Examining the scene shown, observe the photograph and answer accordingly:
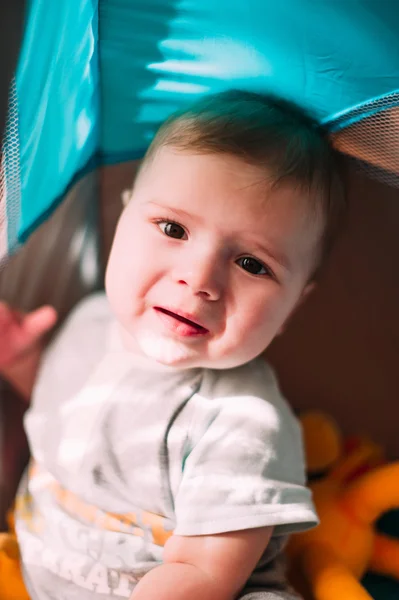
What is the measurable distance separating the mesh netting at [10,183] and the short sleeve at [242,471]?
24 centimetres

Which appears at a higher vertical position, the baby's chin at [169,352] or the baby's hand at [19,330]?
the baby's chin at [169,352]

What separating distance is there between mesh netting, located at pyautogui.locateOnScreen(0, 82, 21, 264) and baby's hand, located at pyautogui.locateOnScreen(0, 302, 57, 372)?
0.56ft

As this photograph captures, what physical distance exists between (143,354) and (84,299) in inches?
7.9

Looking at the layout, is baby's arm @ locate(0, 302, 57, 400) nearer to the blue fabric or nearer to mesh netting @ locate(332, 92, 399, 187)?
the blue fabric

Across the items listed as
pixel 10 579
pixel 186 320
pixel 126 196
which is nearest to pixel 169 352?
pixel 186 320

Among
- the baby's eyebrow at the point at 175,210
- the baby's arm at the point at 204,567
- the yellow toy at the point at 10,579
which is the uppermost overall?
the baby's eyebrow at the point at 175,210

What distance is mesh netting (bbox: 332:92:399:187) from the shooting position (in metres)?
0.63

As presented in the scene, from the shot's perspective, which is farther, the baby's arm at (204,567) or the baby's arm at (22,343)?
the baby's arm at (22,343)

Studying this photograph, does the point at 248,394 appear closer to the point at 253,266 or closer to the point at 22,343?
the point at 253,266

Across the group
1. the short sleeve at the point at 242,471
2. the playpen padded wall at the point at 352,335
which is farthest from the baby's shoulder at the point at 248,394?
the playpen padded wall at the point at 352,335

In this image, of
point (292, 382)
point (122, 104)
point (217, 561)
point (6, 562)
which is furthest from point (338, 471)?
point (122, 104)

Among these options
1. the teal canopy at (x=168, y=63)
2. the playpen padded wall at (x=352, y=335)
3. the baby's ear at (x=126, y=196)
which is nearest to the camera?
the teal canopy at (x=168, y=63)

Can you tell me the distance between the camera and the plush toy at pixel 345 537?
745mm

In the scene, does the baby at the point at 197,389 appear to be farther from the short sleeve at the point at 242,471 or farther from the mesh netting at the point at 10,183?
the mesh netting at the point at 10,183
